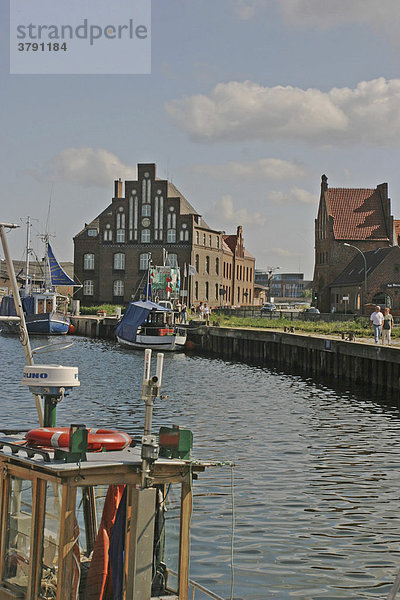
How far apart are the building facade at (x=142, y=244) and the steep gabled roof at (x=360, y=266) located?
16.9 metres

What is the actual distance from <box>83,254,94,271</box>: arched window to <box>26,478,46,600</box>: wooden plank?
105255 millimetres

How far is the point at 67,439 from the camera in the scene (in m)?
7.97

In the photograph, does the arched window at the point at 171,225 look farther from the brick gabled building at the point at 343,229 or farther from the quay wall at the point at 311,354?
the quay wall at the point at 311,354

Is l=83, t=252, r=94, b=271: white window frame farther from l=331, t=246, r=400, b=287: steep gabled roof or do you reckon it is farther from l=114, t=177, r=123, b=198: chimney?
l=331, t=246, r=400, b=287: steep gabled roof

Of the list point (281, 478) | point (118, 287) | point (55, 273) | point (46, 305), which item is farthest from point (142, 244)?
point (281, 478)

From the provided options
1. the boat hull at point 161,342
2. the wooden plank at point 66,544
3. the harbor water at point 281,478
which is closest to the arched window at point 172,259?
the boat hull at point 161,342

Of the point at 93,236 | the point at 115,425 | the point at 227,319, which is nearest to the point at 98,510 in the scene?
the point at 115,425

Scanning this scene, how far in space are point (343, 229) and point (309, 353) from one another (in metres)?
59.1

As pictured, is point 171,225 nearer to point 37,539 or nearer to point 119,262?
point 119,262

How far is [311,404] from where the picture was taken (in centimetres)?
3338

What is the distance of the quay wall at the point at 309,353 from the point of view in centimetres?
3806

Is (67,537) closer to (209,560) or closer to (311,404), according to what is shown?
(209,560)

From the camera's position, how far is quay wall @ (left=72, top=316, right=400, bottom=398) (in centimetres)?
3806

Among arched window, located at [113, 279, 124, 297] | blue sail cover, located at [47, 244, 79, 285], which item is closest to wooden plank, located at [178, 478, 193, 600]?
blue sail cover, located at [47, 244, 79, 285]
